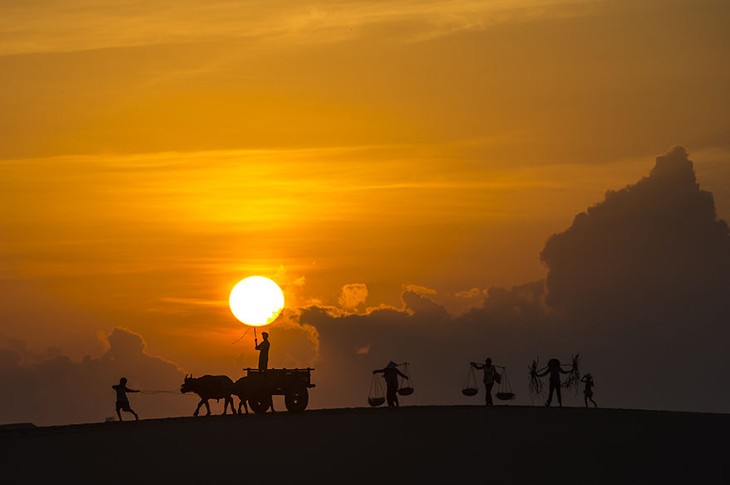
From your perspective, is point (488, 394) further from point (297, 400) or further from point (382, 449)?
point (382, 449)

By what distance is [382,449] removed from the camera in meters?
36.3

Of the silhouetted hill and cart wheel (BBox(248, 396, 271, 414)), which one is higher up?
cart wheel (BBox(248, 396, 271, 414))

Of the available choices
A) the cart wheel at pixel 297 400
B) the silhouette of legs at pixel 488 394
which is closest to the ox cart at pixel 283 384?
the cart wheel at pixel 297 400

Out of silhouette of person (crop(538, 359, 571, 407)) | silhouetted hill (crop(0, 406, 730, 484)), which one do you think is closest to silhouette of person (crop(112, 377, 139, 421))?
silhouetted hill (crop(0, 406, 730, 484))

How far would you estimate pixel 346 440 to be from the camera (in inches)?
1527

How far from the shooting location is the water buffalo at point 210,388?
2032 inches

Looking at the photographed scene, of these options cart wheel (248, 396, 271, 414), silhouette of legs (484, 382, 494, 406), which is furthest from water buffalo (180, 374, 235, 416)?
silhouette of legs (484, 382, 494, 406)

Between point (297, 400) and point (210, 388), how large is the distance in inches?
129

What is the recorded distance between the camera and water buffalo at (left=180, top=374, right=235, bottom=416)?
51625mm

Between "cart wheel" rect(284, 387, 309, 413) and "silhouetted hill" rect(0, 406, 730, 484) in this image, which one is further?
"cart wheel" rect(284, 387, 309, 413)

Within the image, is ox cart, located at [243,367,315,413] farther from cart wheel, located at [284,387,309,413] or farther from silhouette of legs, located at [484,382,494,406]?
silhouette of legs, located at [484,382,494,406]

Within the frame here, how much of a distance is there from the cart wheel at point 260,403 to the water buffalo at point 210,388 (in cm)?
76

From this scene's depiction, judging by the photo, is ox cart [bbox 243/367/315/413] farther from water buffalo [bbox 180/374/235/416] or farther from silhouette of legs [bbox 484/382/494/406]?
silhouette of legs [bbox 484/382/494/406]

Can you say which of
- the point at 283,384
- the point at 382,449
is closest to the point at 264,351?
the point at 283,384
